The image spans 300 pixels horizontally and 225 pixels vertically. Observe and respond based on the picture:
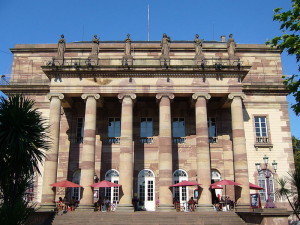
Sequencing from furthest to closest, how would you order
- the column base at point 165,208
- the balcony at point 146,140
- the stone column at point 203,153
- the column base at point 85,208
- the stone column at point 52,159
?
Result: the balcony at point 146,140, the stone column at point 52,159, the stone column at point 203,153, the column base at point 85,208, the column base at point 165,208

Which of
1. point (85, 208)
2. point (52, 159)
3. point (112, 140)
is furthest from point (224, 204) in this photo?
point (52, 159)

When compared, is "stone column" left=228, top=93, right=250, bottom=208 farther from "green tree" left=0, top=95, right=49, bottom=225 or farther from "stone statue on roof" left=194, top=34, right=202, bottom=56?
"green tree" left=0, top=95, right=49, bottom=225

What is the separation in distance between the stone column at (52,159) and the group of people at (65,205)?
32.4 inches

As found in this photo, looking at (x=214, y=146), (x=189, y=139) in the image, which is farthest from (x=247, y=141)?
(x=189, y=139)

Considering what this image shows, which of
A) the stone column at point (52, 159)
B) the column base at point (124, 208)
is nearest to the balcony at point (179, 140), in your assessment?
the column base at point (124, 208)

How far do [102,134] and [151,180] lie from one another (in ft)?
21.1

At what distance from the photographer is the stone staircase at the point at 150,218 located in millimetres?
24141

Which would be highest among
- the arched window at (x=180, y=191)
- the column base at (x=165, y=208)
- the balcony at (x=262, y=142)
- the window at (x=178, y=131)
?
the window at (x=178, y=131)

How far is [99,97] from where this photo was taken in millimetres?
30344

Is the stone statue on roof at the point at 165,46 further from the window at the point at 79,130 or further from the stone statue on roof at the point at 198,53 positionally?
the window at the point at 79,130

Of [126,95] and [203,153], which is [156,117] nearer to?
[126,95]

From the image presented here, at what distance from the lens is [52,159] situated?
94.5 ft

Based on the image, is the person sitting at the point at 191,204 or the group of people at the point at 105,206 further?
the group of people at the point at 105,206

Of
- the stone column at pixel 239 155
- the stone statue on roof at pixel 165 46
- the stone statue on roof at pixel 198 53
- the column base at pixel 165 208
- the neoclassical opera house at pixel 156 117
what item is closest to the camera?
the column base at pixel 165 208
